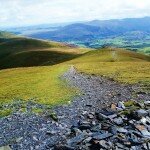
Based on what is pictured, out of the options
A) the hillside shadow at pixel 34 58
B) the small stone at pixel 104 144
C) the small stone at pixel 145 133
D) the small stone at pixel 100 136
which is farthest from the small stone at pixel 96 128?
the hillside shadow at pixel 34 58

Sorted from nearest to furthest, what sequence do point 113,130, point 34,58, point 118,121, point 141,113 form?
point 113,130 → point 118,121 → point 141,113 → point 34,58

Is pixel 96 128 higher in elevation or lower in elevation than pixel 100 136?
lower

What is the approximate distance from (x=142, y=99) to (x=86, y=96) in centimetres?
687

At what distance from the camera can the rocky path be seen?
79.9ft

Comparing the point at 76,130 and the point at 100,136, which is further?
the point at 76,130

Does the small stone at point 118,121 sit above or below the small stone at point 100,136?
below

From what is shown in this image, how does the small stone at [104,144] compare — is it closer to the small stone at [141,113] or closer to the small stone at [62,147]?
the small stone at [62,147]

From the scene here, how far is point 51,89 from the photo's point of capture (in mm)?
47438

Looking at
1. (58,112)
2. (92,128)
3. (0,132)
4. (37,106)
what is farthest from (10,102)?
(92,128)

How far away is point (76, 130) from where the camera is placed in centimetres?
2684

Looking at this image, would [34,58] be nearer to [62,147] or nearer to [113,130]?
[113,130]

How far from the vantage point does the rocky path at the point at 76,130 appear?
2434 centimetres

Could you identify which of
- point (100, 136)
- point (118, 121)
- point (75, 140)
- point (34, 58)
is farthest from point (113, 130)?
point (34, 58)

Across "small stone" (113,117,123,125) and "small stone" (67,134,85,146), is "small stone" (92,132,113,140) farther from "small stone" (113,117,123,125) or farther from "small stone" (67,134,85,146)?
"small stone" (113,117,123,125)
